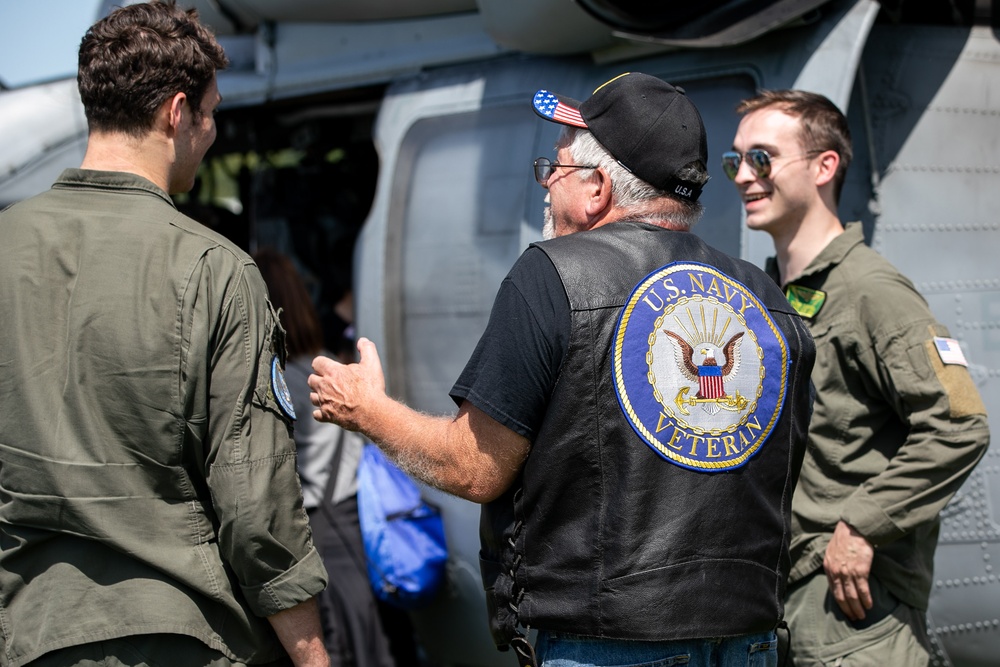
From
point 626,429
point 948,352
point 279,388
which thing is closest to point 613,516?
point 626,429

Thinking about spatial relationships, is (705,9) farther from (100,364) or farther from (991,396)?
(100,364)

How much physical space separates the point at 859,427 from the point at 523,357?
1.18 meters

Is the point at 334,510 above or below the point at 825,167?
below

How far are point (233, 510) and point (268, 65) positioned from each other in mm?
3166

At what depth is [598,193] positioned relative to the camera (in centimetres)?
210

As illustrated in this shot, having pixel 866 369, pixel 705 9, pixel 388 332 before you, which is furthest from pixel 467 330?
pixel 866 369

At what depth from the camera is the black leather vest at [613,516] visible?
187 cm

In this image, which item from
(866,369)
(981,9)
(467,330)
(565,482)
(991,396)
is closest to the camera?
(565,482)

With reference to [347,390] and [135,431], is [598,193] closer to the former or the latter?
[347,390]

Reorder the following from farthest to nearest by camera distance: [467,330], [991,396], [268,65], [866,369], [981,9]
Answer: [268,65]
[467,330]
[981,9]
[991,396]
[866,369]

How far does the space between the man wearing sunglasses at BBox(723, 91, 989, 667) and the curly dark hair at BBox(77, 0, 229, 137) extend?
5.17 ft

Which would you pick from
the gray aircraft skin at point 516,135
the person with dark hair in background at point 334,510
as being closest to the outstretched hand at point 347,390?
the gray aircraft skin at point 516,135

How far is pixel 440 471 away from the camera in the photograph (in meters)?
1.98

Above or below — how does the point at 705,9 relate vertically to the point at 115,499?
above
